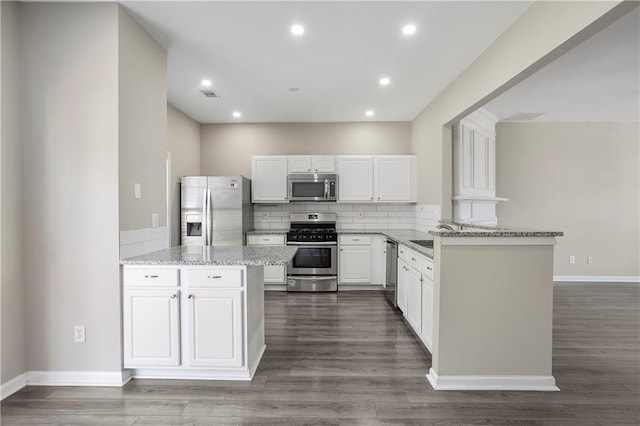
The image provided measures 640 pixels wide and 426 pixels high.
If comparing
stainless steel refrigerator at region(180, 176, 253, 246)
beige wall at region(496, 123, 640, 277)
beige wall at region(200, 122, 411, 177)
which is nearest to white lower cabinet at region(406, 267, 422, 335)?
stainless steel refrigerator at region(180, 176, 253, 246)

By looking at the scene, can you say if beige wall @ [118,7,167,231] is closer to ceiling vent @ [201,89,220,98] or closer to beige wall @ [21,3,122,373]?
beige wall @ [21,3,122,373]

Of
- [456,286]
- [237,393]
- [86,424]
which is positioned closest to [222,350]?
[237,393]

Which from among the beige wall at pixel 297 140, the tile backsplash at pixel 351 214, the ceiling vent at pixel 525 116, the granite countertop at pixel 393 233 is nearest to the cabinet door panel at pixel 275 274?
the granite countertop at pixel 393 233

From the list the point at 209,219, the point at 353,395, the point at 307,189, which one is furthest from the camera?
the point at 307,189

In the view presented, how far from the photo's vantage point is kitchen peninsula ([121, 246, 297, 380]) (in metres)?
2.27

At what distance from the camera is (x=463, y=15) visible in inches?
90.4

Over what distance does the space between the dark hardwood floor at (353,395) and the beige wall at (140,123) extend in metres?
1.25

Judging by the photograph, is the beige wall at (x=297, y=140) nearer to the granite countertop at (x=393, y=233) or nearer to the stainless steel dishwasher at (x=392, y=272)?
the granite countertop at (x=393, y=233)

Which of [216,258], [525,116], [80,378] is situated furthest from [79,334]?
[525,116]

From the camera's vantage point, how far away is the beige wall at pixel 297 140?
5309mm

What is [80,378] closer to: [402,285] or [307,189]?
[402,285]

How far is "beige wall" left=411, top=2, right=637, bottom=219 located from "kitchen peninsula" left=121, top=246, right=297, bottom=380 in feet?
7.60

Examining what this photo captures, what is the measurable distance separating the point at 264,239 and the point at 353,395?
119 inches

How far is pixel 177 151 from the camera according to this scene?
453 cm
